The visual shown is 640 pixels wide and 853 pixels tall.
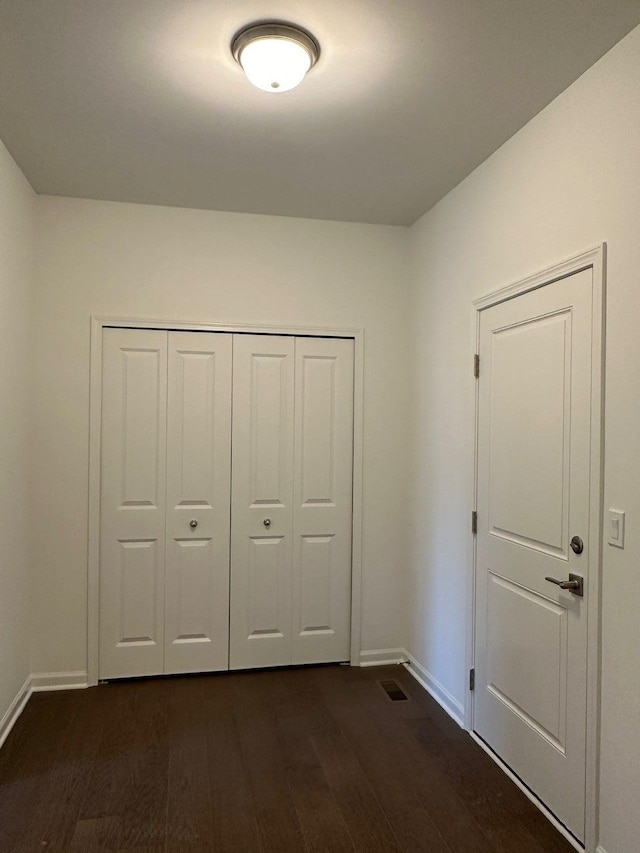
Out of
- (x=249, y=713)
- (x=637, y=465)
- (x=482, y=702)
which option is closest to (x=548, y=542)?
(x=637, y=465)

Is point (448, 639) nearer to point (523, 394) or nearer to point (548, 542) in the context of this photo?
point (548, 542)

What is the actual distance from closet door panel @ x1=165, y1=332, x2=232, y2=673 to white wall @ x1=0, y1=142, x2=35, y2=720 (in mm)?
729

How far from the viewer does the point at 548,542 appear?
7.22 ft

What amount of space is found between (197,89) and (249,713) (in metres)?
2.78

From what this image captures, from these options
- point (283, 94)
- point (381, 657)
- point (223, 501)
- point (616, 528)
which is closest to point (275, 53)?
point (283, 94)

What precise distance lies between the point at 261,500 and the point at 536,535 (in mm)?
1633

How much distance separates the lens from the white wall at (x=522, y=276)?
1.78 m

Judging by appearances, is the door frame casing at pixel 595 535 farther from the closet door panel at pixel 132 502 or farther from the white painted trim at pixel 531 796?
the closet door panel at pixel 132 502

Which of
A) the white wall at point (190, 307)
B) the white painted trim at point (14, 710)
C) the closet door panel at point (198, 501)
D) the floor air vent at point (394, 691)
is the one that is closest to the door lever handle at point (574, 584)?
the floor air vent at point (394, 691)

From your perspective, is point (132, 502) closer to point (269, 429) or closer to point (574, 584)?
point (269, 429)

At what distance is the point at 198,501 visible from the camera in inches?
130

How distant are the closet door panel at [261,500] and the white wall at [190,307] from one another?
29 centimetres

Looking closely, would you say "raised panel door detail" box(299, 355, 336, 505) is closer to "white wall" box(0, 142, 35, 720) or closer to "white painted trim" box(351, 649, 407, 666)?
"white painted trim" box(351, 649, 407, 666)

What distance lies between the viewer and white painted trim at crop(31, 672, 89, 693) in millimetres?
3100
